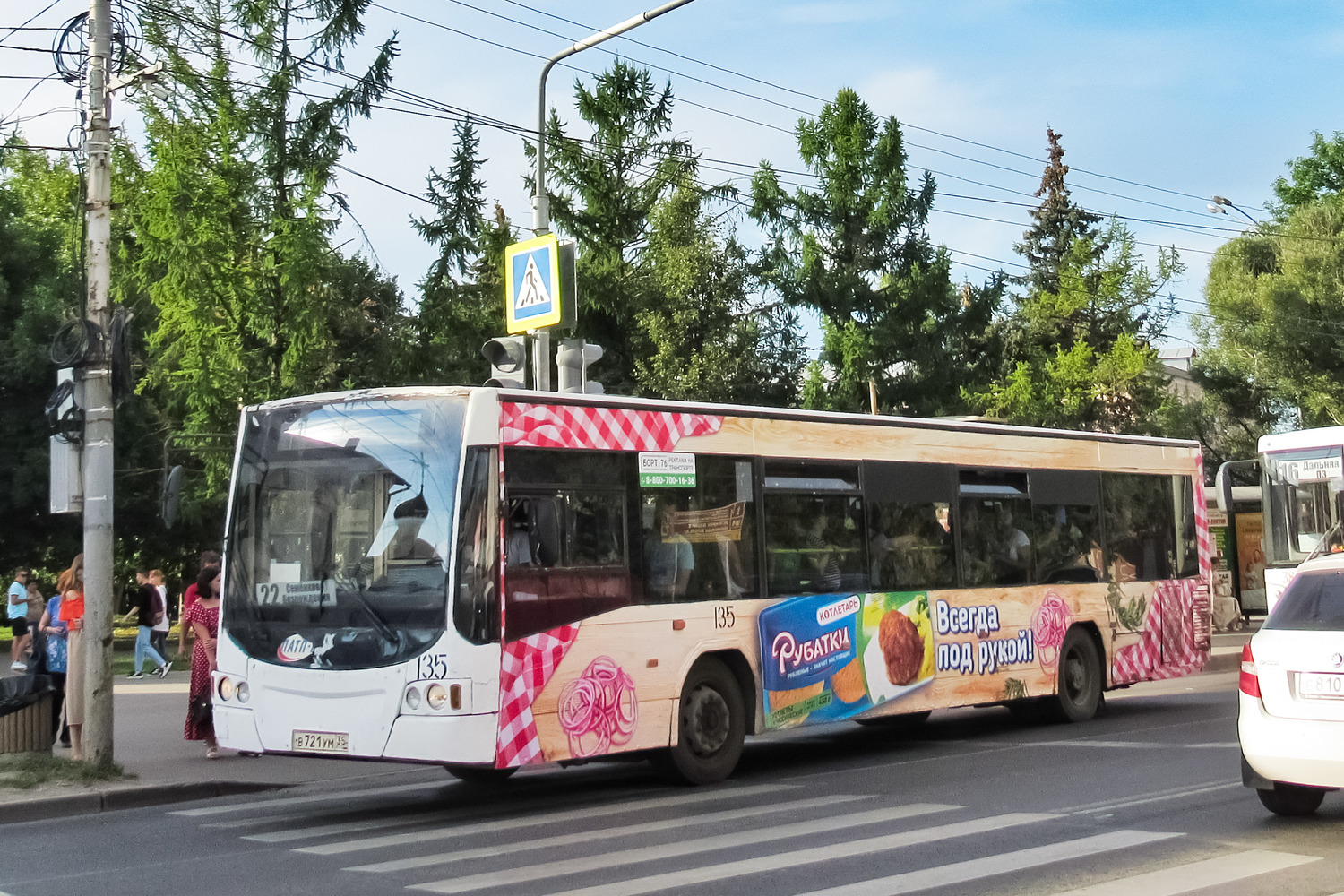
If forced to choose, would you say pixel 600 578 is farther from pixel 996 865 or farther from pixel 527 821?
pixel 996 865

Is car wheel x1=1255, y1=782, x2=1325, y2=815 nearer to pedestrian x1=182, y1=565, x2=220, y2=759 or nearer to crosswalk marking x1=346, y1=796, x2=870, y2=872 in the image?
crosswalk marking x1=346, y1=796, x2=870, y2=872

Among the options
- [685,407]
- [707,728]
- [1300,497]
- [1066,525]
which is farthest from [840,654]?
[1300,497]

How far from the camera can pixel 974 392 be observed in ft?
138

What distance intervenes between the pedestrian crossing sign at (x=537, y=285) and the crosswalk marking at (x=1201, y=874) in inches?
387

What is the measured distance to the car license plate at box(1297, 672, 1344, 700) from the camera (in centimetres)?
797

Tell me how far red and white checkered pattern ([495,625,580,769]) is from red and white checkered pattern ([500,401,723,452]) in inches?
53.9

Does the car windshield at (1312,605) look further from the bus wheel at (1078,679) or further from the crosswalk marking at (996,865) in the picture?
the bus wheel at (1078,679)

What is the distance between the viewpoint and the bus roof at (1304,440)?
1994cm

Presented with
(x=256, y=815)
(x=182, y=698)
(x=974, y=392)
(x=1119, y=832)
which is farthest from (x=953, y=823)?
(x=974, y=392)

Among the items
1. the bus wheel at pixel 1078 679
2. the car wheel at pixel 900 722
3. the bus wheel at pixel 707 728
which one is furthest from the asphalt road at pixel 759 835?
the car wheel at pixel 900 722

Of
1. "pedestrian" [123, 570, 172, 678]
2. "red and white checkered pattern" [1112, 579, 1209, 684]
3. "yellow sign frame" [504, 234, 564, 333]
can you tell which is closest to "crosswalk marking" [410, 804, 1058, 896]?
"red and white checkered pattern" [1112, 579, 1209, 684]

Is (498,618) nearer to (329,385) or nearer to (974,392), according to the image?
(329,385)

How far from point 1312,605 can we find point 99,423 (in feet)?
30.0

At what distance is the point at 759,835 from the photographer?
9.05 metres
